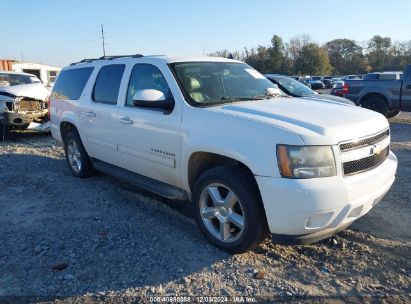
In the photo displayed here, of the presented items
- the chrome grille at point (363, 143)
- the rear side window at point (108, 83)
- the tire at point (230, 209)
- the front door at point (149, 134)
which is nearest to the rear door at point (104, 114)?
the rear side window at point (108, 83)

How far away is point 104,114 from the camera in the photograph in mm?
5227

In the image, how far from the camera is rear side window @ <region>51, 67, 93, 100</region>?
6.02 m

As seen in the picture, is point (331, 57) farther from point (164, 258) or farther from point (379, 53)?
point (164, 258)

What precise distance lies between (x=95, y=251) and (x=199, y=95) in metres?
1.89

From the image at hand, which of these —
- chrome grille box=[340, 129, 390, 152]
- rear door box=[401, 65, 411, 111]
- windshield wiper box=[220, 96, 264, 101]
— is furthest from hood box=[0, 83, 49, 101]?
rear door box=[401, 65, 411, 111]

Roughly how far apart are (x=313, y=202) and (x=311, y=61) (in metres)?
77.4

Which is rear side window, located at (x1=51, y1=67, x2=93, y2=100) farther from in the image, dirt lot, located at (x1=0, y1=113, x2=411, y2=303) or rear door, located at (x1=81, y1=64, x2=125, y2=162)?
dirt lot, located at (x1=0, y1=113, x2=411, y2=303)

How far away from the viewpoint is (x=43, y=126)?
1057cm

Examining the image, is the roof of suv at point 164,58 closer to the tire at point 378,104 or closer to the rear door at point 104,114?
the rear door at point 104,114

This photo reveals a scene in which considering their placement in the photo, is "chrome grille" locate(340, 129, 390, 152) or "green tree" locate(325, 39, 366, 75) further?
"green tree" locate(325, 39, 366, 75)

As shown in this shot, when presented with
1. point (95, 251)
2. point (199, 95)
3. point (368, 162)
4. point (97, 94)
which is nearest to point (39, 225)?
point (95, 251)

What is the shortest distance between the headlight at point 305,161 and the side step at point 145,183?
4.86 ft

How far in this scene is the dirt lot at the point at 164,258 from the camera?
10.4ft

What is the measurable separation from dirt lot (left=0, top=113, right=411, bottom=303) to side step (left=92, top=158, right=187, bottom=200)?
371 mm
